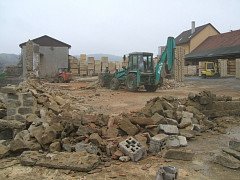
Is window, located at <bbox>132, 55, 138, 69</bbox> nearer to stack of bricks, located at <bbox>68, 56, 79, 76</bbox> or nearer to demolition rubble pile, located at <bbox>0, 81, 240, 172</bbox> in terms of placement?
demolition rubble pile, located at <bbox>0, 81, 240, 172</bbox>

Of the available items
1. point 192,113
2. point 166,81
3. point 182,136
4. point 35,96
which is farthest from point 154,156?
point 166,81

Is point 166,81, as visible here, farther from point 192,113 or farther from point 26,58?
point 192,113

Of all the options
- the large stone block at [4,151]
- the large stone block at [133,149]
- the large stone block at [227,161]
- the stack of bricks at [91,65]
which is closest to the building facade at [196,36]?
the stack of bricks at [91,65]

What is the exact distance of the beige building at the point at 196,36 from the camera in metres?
47.5

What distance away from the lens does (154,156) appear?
656cm

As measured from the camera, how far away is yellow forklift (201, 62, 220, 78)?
32969 millimetres

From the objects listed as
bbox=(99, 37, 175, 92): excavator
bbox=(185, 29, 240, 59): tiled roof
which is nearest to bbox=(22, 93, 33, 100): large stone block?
bbox=(99, 37, 175, 92): excavator

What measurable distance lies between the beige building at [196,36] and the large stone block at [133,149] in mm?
42691

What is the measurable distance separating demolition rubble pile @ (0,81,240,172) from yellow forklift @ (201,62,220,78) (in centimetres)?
2421

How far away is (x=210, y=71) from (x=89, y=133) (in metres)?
27.8

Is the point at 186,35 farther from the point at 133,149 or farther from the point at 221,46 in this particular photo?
the point at 133,149

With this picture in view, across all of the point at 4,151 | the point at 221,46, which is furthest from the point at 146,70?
the point at 221,46

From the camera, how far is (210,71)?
33.1m

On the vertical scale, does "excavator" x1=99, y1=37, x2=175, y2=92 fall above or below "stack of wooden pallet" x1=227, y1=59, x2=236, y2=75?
below
